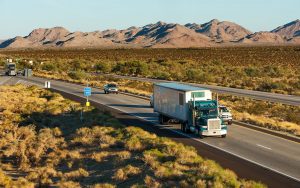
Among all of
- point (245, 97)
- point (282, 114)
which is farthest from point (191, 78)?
point (282, 114)

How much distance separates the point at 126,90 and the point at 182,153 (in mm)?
45298

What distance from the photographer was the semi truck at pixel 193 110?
31.5 meters

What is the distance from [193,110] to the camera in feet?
106

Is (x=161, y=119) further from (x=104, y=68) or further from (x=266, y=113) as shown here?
(x=104, y=68)

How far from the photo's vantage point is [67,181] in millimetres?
22156

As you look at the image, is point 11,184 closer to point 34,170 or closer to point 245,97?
point 34,170


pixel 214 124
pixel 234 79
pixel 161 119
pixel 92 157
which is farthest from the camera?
pixel 234 79

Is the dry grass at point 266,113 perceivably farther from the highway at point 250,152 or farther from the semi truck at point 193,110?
the semi truck at point 193,110

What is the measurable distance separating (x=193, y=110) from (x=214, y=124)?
185 cm

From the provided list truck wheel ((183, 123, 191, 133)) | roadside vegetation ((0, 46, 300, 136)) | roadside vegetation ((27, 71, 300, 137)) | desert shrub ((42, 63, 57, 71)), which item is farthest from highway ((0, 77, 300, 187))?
desert shrub ((42, 63, 57, 71))

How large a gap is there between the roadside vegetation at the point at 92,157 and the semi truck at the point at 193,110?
3.32 meters

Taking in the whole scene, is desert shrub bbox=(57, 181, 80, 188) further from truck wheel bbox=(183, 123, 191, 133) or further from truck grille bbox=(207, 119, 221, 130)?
truck wheel bbox=(183, 123, 191, 133)

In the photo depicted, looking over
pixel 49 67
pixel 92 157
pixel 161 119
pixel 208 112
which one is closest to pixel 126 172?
pixel 92 157

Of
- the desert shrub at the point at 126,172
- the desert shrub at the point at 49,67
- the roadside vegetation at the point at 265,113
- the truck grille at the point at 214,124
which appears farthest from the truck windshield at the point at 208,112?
the desert shrub at the point at 49,67
